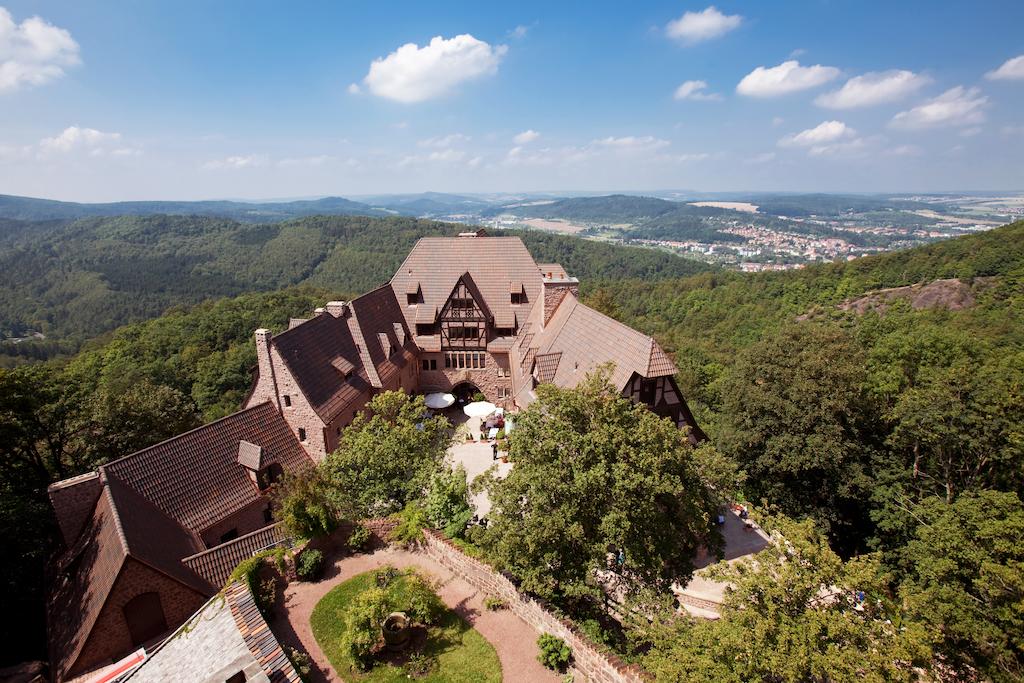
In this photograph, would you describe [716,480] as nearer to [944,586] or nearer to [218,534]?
[944,586]

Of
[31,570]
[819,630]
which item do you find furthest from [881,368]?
[31,570]

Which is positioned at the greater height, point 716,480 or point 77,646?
point 716,480

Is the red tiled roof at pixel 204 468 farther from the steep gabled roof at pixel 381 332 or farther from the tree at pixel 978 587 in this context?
the tree at pixel 978 587

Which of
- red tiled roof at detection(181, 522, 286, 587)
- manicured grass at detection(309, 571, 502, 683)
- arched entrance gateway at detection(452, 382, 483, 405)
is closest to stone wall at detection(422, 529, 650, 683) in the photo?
manicured grass at detection(309, 571, 502, 683)

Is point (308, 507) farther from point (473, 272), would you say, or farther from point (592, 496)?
point (473, 272)

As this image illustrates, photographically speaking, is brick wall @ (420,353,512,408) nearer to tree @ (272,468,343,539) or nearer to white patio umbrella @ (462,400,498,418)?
white patio umbrella @ (462,400,498,418)

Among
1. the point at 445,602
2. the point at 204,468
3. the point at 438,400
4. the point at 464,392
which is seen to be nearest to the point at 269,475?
the point at 204,468

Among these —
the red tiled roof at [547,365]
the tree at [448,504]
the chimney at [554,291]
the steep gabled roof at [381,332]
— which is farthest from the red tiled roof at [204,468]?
the chimney at [554,291]
